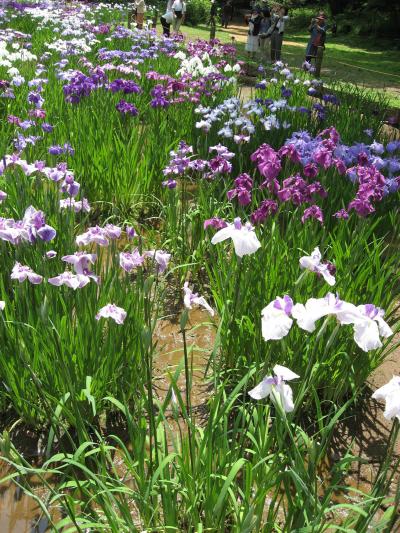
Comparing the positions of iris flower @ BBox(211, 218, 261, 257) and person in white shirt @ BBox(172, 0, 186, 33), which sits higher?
person in white shirt @ BBox(172, 0, 186, 33)

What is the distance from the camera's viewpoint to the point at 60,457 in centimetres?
172

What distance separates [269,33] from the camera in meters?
12.8

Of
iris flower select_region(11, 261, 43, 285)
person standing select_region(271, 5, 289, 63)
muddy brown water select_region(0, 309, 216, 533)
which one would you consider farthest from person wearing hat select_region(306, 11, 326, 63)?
iris flower select_region(11, 261, 43, 285)

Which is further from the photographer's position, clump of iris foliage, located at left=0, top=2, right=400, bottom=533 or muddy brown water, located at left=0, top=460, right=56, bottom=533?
muddy brown water, located at left=0, top=460, right=56, bottom=533

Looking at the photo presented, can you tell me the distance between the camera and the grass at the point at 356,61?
12.7 meters

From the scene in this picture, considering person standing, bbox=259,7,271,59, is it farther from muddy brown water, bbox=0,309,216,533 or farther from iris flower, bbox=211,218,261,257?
iris flower, bbox=211,218,261,257

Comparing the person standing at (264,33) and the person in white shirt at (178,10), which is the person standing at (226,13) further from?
the person standing at (264,33)

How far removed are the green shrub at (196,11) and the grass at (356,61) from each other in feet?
7.75

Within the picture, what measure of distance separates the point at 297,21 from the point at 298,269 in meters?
27.7

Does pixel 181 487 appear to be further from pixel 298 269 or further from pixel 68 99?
pixel 68 99

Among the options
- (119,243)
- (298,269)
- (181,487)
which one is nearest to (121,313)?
(181,487)

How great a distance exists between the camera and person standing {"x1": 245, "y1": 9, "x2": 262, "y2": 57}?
1251cm

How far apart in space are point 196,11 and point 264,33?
16037mm

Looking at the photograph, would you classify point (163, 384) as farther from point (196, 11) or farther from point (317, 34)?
point (196, 11)
